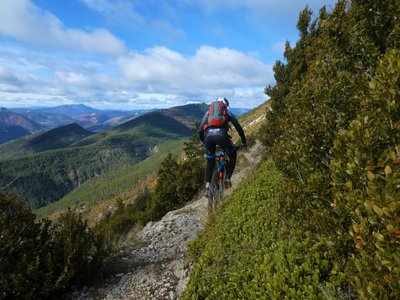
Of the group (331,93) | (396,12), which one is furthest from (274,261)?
(396,12)

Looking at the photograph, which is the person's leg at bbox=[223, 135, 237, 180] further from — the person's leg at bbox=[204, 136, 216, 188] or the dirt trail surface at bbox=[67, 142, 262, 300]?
the dirt trail surface at bbox=[67, 142, 262, 300]

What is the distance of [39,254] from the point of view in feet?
19.4

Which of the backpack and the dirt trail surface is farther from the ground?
the backpack

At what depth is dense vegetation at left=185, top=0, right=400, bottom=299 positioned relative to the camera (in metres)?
2.22

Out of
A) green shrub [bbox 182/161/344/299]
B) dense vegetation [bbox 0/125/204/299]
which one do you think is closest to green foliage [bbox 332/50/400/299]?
green shrub [bbox 182/161/344/299]

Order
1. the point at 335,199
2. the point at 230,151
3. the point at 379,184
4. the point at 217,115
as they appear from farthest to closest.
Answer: the point at 230,151 < the point at 217,115 < the point at 335,199 < the point at 379,184

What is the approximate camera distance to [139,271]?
23.2 ft

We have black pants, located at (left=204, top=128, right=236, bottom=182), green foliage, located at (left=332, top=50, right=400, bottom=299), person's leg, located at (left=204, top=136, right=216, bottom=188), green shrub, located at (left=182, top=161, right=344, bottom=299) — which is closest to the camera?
green foliage, located at (left=332, top=50, right=400, bottom=299)

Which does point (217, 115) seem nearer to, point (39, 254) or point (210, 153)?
point (210, 153)

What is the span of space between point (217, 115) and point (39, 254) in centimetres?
622

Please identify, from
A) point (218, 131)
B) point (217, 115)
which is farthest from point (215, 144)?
point (217, 115)

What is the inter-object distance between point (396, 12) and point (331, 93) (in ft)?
8.70

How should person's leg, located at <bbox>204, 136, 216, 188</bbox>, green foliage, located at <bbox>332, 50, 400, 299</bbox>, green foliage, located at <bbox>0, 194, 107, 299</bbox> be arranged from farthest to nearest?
person's leg, located at <bbox>204, 136, 216, 188</bbox> → green foliage, located at <bbox>0, 194, 107, 299</bbox> → green foliage, located at <bbox>332, 50, 400, 299</bbox>

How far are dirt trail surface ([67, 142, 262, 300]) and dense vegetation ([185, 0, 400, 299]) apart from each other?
930 mm
